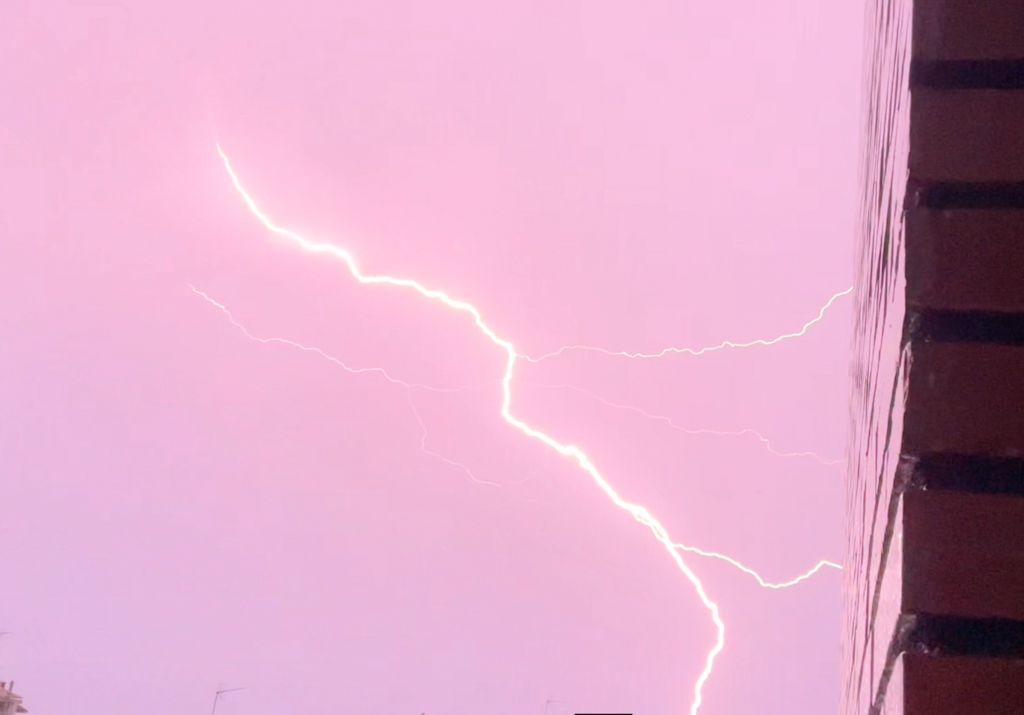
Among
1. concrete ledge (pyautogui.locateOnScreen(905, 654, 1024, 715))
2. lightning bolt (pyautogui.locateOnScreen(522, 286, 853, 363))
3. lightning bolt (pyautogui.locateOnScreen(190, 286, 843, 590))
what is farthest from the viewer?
lightning bolt (pyautogui.locateOnScreen(522, 286, 853, 363))

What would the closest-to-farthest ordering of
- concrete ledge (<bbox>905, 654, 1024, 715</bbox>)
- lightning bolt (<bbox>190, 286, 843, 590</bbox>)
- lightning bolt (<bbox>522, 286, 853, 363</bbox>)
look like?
1. concrete ledge (<bbox>905, 654, 1024, 715</bbox>)
2. lightning bolt (<bbox>190, 286, 843, 590</bbox>)
3. lightning bolt (<bbox>522, 286, 853, 363</bbox>)

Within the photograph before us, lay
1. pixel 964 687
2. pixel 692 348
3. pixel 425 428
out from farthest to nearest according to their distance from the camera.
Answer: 1. pixel 425 428
2. pixel 692 348
3. pixel 964 687

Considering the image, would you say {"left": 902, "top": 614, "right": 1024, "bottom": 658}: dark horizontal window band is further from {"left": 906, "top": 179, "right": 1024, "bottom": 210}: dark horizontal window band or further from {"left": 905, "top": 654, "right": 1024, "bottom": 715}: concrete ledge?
{"left": 906, "top": 179, "right": 1024, "bottom": 210}: dark horizontal window band

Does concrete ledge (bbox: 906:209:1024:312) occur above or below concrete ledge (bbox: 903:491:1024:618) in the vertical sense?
above

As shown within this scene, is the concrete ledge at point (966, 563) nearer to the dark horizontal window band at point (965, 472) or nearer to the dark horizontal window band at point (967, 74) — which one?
the dark horizontal window band at point (965, 472)

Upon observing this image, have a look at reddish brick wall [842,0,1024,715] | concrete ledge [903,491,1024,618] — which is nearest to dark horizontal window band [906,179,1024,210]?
reddish brick wall [842,0,1024,715]

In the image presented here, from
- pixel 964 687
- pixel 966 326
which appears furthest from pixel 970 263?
pixel 964 687

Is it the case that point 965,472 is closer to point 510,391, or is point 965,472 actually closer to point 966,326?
point 966,326
